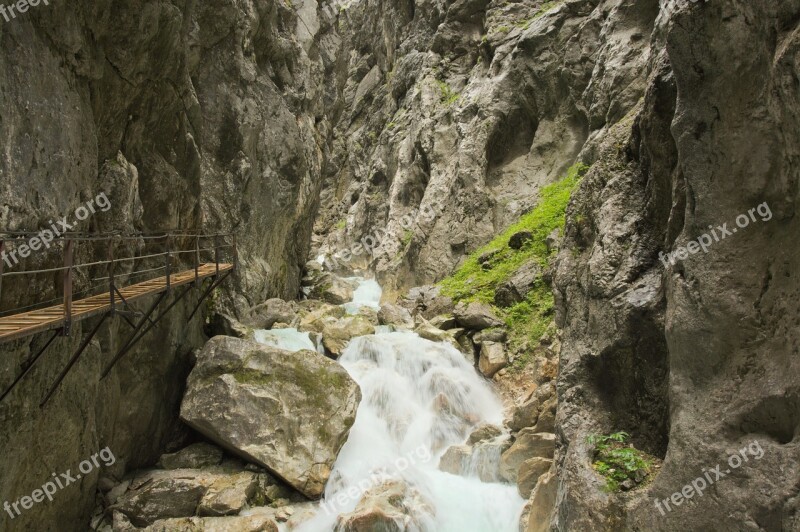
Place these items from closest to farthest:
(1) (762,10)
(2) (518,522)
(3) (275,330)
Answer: (1) (762,10) < (2) (518,522) < (3) (275,330)

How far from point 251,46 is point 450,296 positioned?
13051mm

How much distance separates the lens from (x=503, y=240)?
20.8 m

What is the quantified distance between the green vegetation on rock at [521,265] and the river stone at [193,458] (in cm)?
823

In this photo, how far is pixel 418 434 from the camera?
12398 millimetres

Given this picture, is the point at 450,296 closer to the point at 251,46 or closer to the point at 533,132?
the point at 533,132

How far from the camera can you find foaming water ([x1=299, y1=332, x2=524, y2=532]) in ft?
31.0

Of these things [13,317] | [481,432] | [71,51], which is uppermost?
[71,51]

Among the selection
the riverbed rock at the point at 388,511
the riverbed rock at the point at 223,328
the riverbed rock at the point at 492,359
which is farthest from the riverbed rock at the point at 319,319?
the riverbed rock at the point at 388,511

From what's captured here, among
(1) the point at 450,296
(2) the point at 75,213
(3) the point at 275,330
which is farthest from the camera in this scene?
(1) the point at 450,296

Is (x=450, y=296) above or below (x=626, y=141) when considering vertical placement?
below

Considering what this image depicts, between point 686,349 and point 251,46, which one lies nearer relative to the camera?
point 686,349

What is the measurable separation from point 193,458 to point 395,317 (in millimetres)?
9545

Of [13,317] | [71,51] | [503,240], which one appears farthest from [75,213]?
[503,240]

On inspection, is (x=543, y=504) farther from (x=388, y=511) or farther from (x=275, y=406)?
(x=275, y=406)
